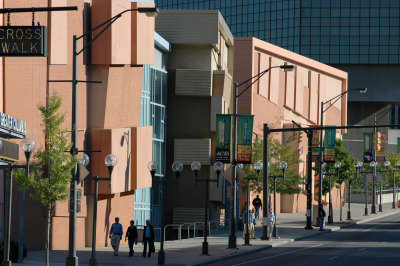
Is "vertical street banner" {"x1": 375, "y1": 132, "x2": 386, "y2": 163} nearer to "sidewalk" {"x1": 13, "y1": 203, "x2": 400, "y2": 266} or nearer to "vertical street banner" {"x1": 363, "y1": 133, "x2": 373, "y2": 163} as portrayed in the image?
"vertical street banner" {"x1": 363, "y1": 133, "x2": 373, "y2": 163}

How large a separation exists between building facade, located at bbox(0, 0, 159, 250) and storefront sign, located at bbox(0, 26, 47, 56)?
1646 centimetres

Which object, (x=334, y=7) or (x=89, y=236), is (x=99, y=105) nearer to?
(x=89, y=236)

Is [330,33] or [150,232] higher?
[330,33]

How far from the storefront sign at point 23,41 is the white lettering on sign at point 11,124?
278 inches

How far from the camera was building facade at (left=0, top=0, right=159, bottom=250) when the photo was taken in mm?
35031

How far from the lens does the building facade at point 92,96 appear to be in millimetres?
35031

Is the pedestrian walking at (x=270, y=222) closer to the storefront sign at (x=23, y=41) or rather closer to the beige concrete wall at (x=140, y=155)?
the beige concrete wall at (x=140, y=155)

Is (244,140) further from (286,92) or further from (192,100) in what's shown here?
(286,92)

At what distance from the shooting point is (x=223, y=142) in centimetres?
4141

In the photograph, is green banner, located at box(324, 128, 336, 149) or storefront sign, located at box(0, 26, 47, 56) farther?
green banner, located at box(324, 128, 336, 149)

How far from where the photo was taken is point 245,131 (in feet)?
138

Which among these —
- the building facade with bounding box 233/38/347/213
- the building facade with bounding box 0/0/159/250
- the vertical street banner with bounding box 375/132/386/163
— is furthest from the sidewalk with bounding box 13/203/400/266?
the vertical street banner with bounding box 375/132/386/163

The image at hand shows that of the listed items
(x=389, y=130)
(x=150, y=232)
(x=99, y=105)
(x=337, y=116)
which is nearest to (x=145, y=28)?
(x=99, y=105)

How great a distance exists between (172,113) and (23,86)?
2505cm
